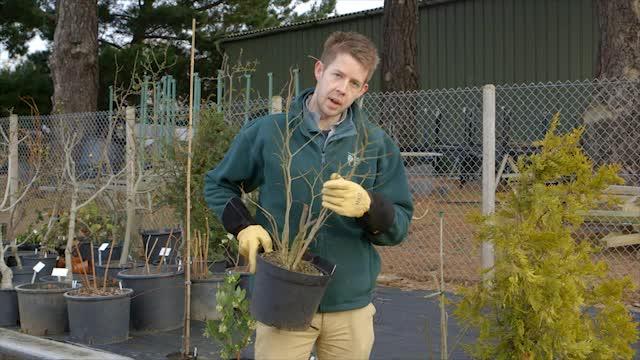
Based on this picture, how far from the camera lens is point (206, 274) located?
5.41 metres

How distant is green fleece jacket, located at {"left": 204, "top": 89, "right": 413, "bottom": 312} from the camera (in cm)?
241

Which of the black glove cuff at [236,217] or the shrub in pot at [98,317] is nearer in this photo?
the black glove cuff at [236,217]

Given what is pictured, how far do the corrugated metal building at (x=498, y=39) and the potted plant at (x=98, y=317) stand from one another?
39.8 feet

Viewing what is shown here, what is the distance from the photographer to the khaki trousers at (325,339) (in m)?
2.37

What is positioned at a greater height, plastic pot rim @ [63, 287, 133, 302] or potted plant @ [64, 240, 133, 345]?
plastic pot rim @ [63, 287, 133, 302]

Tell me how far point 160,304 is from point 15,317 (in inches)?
44.1

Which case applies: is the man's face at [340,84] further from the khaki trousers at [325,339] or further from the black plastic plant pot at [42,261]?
the black plastic plant pot at [42,261]

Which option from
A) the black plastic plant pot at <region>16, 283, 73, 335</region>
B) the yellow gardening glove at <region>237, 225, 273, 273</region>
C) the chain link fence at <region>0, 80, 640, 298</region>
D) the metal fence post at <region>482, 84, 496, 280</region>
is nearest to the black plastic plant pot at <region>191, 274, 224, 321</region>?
the black plastic plant pot at <region>16, 283, 73, 335</region>

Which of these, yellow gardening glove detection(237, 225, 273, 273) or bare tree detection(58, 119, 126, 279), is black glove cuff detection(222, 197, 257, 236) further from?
bare tree detection(58, 119, 126, 279)

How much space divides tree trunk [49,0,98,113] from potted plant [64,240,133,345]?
382 inches

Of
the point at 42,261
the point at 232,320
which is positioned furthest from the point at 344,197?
the point at 42,261

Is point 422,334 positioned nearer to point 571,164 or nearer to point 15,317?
point 571,164

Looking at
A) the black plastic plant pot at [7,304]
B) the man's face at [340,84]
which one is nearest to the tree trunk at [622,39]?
the black plastic plant pot at [7,304]

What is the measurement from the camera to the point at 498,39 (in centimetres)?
1677
